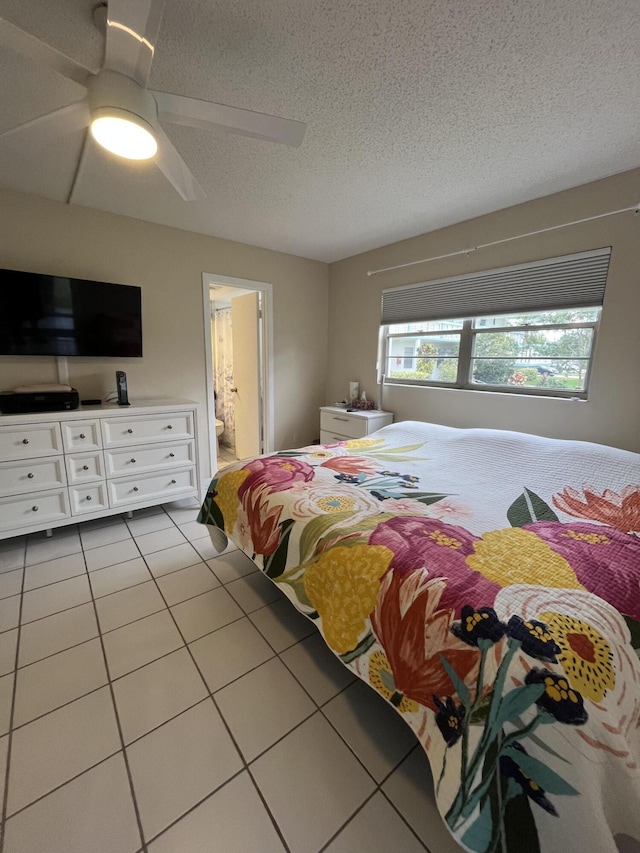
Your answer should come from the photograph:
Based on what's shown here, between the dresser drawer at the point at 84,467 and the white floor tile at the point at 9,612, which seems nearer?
the white floor tile at the point at 9,612

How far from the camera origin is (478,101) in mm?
1530

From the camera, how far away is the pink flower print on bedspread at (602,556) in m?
1.00

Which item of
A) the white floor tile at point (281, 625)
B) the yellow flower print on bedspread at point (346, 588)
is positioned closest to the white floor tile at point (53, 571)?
the white floor tile at point (281, 625)

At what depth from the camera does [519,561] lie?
1.13 m

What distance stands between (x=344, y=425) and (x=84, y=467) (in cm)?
229

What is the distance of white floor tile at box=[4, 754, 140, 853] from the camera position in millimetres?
953

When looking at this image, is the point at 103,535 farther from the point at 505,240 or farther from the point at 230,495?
the point at 505,240

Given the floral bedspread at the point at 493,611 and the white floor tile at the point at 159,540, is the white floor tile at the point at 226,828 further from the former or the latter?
the white floor tile at the point at 159,540

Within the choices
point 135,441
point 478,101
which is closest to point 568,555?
point 478,101

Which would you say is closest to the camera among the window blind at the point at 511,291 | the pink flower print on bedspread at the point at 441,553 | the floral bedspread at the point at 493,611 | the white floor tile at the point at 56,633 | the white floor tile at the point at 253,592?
the floral bedspread at the point at 493,611

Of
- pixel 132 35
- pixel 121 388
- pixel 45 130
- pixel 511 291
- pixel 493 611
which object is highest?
pixel 45 130

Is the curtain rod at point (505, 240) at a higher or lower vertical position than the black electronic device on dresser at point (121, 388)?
higher

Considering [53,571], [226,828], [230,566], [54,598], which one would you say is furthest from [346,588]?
[53,571]

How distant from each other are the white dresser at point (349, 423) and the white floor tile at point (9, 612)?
8.90ft
